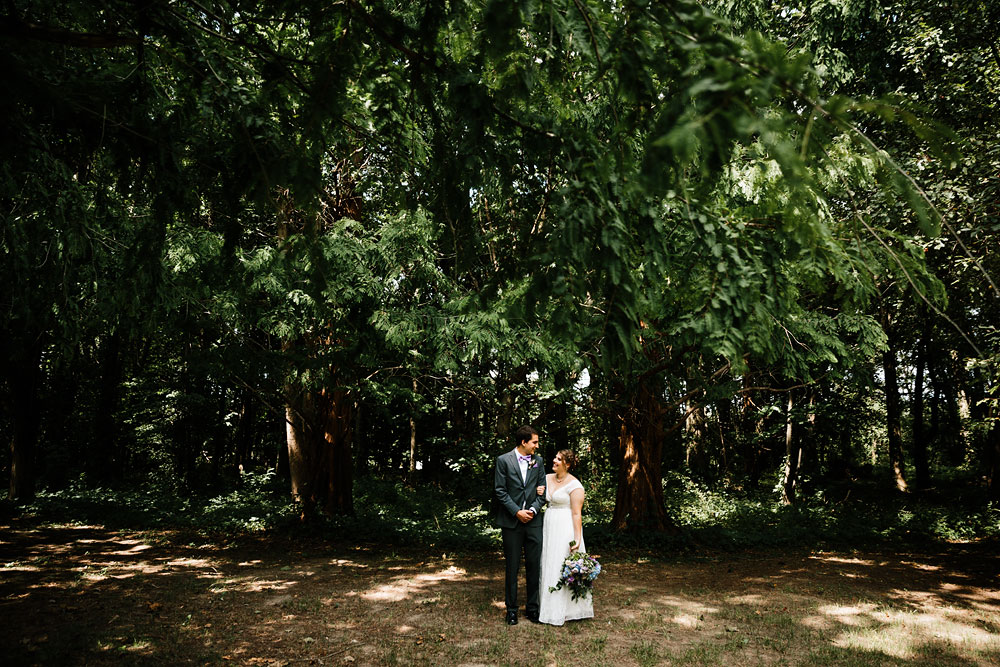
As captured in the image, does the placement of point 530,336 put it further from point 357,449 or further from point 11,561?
point 357,449

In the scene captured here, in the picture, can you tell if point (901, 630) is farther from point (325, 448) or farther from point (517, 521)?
point (325, 448)

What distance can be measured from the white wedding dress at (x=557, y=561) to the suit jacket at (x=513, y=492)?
0.15 m

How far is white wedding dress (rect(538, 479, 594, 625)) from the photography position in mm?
5922

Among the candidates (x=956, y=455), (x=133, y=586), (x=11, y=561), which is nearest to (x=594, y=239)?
(x=133, y=586)

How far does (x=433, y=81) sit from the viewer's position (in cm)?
373

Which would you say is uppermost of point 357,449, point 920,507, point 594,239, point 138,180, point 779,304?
point 138,180

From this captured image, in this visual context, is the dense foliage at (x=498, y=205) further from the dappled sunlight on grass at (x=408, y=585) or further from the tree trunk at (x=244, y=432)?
the tree trunk at (x=244, y=432)

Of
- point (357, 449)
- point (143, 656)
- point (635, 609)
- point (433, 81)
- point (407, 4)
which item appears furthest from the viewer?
point (357, 449)

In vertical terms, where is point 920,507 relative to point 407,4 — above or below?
below

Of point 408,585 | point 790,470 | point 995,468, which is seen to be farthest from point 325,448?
point 995,468

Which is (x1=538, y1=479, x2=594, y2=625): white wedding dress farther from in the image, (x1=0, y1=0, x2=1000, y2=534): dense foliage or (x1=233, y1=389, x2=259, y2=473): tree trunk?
(x1=233, y1=389, x2=259, y2=473): tree trunk

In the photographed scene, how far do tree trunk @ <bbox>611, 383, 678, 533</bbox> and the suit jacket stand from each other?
5.44 meters

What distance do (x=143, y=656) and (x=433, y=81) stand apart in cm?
495

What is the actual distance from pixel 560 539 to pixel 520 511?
1.77 ft
